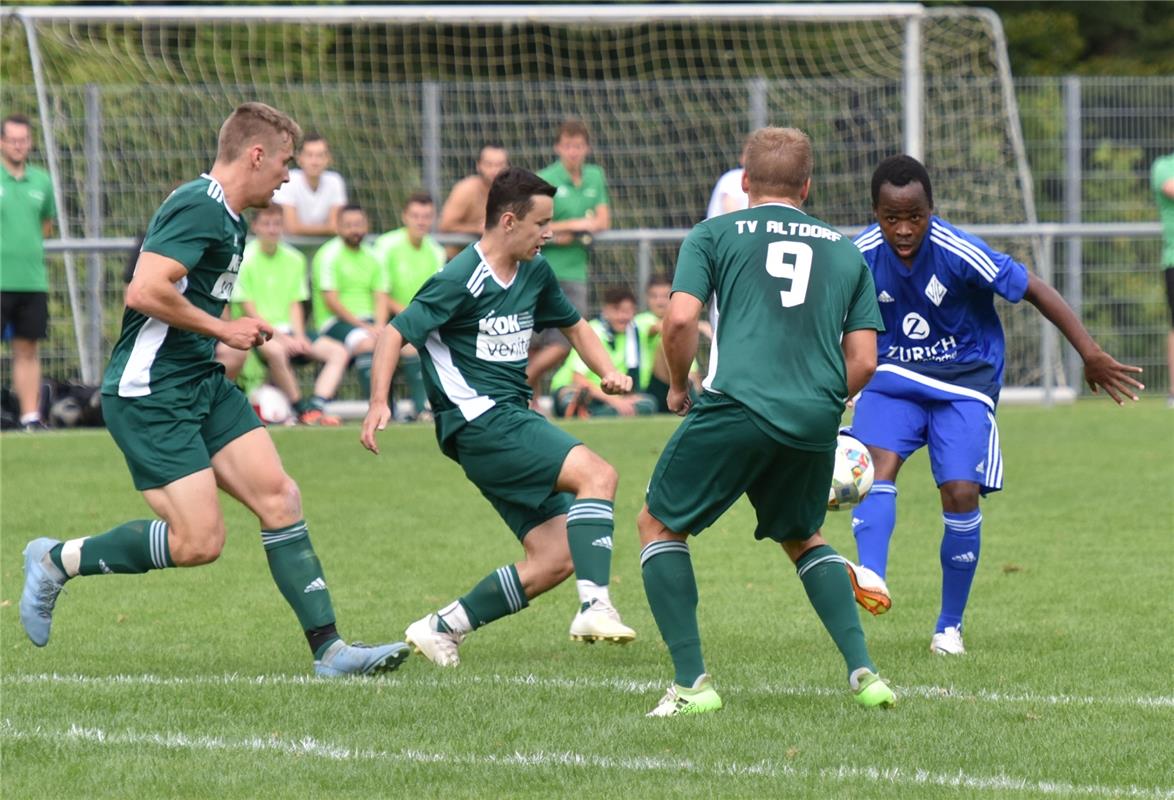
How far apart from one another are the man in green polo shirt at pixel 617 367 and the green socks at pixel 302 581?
8.07 m

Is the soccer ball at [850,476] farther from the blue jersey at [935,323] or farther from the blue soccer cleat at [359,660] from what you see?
the blue soccer cleat at [359,660]

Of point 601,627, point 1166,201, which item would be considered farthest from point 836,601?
point 1166,201

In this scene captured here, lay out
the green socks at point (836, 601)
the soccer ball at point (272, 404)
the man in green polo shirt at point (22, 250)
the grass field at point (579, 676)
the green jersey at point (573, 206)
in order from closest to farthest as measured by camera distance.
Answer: the grass field at point (579, 676), the green socks at point (836, 601), the man in green polo shirt at point (22, 250), the soccer ball at point (272, 404), the green jersey at point (573, 206)

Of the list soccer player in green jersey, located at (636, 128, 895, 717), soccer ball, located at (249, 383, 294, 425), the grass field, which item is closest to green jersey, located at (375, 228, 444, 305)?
soccer ball, located at (249, 383, 294, 425)

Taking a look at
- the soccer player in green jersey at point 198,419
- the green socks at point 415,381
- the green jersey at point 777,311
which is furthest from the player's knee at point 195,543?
the green socks at point 415,381

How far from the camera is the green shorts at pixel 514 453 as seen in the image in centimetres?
692

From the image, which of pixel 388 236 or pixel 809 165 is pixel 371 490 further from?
pixel 809 165

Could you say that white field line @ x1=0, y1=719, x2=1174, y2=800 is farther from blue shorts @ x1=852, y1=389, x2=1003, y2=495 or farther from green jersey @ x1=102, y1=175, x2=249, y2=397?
blue shorts @ x1=852, y1=389, x2=1003, y2=495

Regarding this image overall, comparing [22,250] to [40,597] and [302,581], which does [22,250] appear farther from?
[302,581]

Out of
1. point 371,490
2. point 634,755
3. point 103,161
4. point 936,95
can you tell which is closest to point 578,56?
point 936,95

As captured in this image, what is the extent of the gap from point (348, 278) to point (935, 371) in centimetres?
815

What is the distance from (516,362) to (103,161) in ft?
32.9

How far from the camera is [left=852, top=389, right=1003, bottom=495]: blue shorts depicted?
715cm

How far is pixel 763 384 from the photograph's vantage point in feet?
18.6
